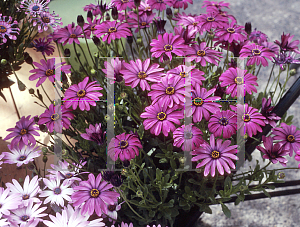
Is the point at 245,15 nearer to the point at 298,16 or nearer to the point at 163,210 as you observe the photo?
the point at 298,16

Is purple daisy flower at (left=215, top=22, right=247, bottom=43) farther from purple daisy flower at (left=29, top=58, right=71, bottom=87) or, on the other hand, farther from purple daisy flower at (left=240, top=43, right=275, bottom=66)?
purple daisy flower at (left=29, top=58, right=71, bottom=87)

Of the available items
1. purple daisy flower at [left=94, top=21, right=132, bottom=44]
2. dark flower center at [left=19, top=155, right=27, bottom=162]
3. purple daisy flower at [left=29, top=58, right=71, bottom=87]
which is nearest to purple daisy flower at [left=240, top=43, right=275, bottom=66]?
purple daisy flower at [left=94, top=21, right=132, bottom=44]

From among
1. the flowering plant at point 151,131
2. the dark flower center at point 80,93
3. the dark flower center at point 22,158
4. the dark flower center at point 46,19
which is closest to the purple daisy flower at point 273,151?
the flowering plant at point 151,131

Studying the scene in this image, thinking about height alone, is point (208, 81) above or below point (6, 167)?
above

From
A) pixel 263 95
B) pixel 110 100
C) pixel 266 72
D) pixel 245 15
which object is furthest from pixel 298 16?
pixel 110 100

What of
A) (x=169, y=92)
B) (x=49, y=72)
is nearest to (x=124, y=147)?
(x=169, y=92)
